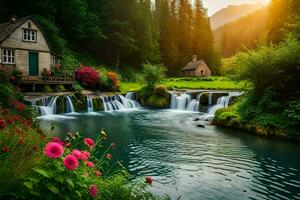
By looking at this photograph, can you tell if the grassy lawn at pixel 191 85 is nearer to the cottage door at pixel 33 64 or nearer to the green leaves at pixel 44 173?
the cottage door at pixel 33 64

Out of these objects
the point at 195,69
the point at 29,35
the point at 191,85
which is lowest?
the point at 191,85

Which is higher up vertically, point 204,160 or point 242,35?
point 242,35

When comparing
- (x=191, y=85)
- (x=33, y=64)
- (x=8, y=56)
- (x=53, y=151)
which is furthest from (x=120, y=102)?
(x=53, y=151)

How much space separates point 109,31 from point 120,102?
75.8 ft

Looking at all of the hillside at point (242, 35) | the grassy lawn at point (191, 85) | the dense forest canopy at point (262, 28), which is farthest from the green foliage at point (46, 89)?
the hillside at point (242, 35)

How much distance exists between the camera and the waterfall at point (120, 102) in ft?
103

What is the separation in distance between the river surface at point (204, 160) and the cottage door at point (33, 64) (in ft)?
43.0

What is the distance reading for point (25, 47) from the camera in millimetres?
31469

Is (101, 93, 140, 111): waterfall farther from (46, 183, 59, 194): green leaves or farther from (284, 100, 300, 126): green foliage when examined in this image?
(46, 183, 59, 194): green leaves

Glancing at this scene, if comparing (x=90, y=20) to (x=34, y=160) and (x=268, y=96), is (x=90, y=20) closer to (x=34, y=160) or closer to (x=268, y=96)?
(x=268, y=96)

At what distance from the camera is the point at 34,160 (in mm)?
4875

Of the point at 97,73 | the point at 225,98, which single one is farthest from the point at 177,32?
the point at 225,98

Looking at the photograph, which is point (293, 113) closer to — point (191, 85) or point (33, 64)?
point (33, 64)

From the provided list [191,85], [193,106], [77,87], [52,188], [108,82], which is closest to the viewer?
[52,188]
